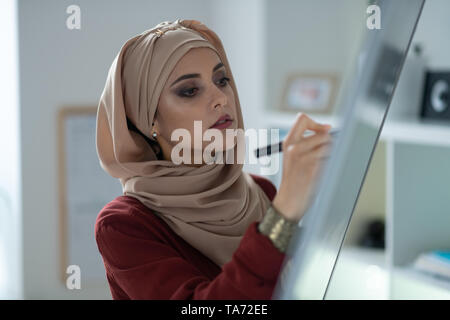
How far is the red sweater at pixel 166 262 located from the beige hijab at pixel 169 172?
0.02 metres

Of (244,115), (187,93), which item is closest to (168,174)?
(187,93)

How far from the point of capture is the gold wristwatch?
50 cm

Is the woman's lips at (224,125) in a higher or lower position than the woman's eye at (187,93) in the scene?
lower

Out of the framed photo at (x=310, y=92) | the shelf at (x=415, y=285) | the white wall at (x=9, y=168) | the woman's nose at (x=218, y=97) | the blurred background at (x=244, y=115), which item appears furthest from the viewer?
the white wall at (x=9, y=168)

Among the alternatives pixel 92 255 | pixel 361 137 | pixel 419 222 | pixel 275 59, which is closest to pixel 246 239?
pixel 361 137

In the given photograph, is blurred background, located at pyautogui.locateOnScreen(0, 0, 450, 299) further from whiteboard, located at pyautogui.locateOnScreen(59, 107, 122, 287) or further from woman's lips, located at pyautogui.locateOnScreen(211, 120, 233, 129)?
woman's lips, located at pyautogui.locateOnScreen(211, 120, 233, 129)

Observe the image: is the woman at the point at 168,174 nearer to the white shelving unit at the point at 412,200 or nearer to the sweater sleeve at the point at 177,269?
the sweater sleeve at the point at 177,269

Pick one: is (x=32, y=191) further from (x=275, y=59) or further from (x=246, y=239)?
(x=246, y=239)

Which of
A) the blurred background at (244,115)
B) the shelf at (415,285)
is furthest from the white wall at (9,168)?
the shelf at (415,285)

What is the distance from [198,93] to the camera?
665mm

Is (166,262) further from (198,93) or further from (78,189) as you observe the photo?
(78,189)

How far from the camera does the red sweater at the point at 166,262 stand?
1.74 ft

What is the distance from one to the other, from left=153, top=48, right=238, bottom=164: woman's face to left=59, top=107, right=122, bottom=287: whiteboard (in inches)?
61.1

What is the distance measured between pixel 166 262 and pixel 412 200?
951mm
